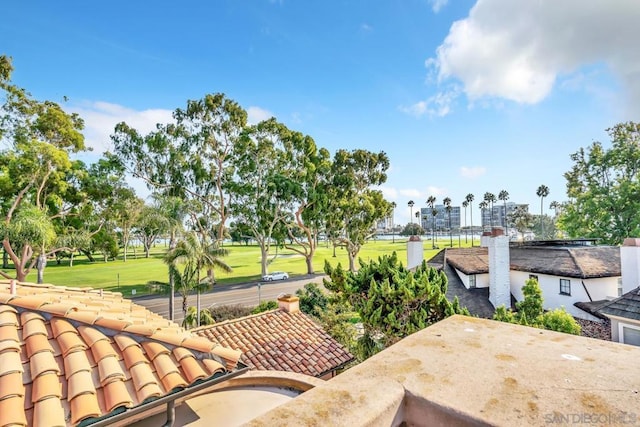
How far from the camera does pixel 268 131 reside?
103ft

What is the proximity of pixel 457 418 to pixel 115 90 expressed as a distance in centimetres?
2056

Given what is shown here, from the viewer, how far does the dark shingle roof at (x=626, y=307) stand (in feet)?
29.3

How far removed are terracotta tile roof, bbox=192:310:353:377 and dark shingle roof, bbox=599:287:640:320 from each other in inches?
320

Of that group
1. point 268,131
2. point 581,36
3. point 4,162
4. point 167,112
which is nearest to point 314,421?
point 581,36

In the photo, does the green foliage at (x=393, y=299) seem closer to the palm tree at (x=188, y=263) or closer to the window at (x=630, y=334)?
the window at (x=630, y=334)

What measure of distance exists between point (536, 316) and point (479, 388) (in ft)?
43.8

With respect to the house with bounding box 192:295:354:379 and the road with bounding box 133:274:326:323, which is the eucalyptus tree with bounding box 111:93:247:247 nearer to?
the road with bounding box 133:274:326:323

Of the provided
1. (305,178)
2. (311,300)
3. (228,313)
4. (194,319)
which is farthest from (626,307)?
(305,178)

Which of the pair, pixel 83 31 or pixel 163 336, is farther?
pixel 83 31

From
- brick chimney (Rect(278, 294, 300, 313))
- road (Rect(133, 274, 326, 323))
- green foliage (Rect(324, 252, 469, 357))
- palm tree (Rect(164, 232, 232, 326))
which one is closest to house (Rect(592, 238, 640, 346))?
green foliage (Rect(324, 252, 469, 357))

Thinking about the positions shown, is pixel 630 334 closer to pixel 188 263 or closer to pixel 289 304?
pixel 289 304

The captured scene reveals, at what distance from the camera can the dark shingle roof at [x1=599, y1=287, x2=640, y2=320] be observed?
894cm

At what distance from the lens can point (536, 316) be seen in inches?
472

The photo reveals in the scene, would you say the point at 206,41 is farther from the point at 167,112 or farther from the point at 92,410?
the point at 167,112
